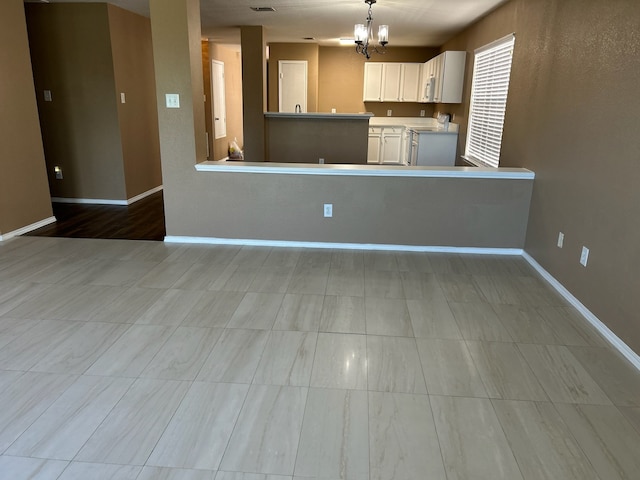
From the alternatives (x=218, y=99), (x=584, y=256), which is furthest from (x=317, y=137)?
(x=584, y=256)

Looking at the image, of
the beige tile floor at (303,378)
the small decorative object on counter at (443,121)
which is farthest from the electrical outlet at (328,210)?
the small decorative object on counter at (443,121)

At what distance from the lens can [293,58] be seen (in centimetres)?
878

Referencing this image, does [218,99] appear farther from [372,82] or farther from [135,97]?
[135,97]

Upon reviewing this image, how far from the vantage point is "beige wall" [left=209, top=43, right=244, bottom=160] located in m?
9.58

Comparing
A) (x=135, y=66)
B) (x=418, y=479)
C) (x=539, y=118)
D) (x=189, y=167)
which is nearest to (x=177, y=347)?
(x=418, y=479)

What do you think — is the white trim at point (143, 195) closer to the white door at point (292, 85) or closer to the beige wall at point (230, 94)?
the beige wall at point (230, 94)

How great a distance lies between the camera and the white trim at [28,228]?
170 inches

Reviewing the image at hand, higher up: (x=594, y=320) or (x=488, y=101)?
(x=488, y=101)

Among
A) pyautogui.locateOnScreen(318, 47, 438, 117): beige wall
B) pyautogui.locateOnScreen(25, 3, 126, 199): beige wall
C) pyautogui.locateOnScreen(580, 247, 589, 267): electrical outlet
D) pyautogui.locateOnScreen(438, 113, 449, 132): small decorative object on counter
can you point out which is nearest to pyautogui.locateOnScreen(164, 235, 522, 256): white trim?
pyautogui.locateOnScreen(580, 247, 589, 267): electrical outlet

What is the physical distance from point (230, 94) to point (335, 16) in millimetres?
5513

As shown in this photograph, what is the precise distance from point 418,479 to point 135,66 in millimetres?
5936

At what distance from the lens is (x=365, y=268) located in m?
3.75

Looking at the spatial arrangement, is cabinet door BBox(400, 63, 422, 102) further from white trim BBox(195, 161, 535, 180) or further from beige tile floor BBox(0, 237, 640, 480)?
beige tile floor BBox(0, 237, 640, 480)

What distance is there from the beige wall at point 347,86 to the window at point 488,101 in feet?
10.5
